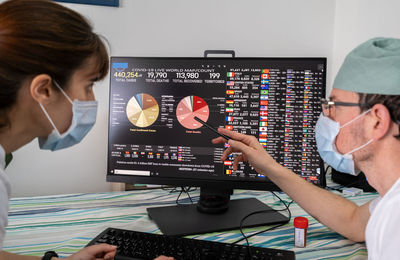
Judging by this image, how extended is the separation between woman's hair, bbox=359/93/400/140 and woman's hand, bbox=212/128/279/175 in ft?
0.99

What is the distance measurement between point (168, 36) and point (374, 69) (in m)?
0.99

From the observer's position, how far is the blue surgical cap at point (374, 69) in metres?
0.69

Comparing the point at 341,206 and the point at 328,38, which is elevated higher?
the point at 328,38

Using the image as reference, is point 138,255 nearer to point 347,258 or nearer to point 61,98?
point 61,98

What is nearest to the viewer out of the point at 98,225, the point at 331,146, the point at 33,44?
the point at 33,44

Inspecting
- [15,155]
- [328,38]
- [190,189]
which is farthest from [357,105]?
[15,155]

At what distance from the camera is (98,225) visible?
3.20ft

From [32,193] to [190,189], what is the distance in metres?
0.67

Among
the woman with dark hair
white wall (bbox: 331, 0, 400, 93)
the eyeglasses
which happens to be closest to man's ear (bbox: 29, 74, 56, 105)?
the woman with dark hair

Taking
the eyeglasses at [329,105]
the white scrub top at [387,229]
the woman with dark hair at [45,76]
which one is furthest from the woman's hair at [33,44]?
the white scrub top at [387,229]

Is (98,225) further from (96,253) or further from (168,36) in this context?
(168,36)

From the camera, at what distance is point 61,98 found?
70 centimetres

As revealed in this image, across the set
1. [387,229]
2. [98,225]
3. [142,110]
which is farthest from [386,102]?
[98,225]

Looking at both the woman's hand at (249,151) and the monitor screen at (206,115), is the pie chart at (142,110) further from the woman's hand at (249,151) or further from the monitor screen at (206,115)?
the woman's hand at (249,151)
